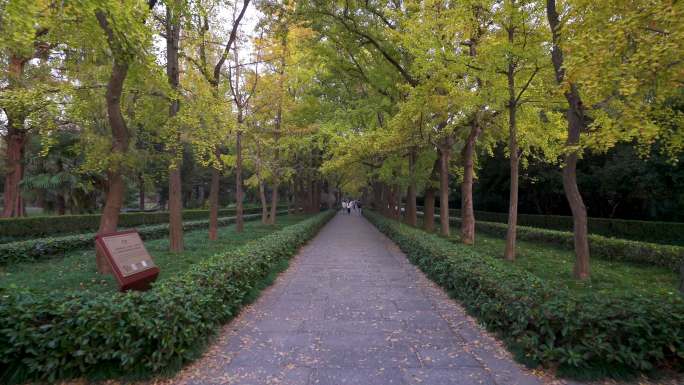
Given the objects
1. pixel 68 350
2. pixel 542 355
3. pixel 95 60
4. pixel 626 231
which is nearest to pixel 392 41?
pixel 95 60

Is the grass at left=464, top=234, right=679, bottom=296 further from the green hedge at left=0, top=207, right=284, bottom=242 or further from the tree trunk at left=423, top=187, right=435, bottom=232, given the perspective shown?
the green hedge at left=0, top=207, right=284, bottom=242

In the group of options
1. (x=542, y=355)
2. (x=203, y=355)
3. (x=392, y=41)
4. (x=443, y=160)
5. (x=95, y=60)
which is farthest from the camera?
(x=443, y=160)

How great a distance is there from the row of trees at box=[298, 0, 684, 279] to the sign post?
6218 millimetres

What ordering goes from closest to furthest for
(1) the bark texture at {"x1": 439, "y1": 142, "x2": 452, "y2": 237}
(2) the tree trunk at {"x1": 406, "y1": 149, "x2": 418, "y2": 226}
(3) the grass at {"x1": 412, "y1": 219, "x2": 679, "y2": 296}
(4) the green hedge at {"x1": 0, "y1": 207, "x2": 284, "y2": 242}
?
1. (3) the grass at {"x1": 412, "y1": 219, "x2": 679, "y2": 296}
2. (1) the bark texture at {"x1": 439, "y1": 142, "x2": 452, "y2": 237}
3. (4) the green hedge at {"x1": 0, "y1": 207, "x2": 284, "y2": 242}
4. (2) the tree trunk at {"x1": 406, "y1": 149, "x2": 418, "y2": 226}

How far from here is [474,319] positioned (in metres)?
5.23

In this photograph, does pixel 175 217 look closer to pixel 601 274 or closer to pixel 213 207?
pixel 213 207

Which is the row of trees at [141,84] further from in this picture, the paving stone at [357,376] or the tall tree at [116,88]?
the paving stone at [357,376]

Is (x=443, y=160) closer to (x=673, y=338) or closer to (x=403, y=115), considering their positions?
(x=403, y=115)

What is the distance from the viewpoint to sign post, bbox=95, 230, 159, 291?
4.92 metres

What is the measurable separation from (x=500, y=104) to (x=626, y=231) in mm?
12368

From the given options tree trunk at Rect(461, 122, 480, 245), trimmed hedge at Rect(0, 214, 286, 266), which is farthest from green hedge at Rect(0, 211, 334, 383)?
tree trunk at Rect(461, 122, 480, 245)

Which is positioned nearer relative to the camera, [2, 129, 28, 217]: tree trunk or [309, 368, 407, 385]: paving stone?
[309, 368, 407, 385]: paving stone

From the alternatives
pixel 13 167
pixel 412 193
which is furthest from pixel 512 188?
pixel 13 167

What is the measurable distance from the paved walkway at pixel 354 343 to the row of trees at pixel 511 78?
3043 mm
